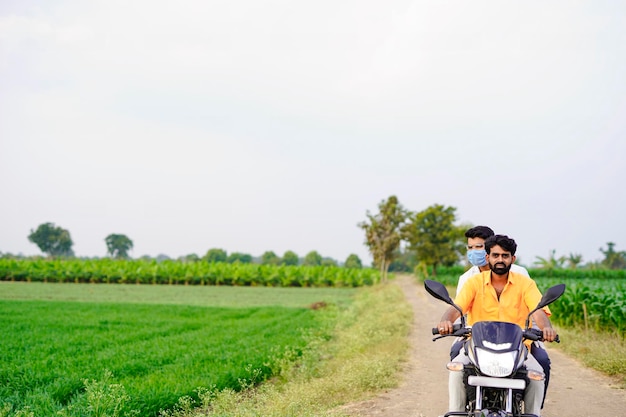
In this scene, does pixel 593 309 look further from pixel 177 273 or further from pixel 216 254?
pixel 216 254

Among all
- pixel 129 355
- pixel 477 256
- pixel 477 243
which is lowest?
pixel 129 355

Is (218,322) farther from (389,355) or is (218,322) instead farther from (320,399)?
(320,399)

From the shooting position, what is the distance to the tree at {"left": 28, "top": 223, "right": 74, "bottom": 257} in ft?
366

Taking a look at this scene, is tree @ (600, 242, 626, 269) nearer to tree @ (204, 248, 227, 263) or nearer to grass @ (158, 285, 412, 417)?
tree @ (204, 248, 227, 263)

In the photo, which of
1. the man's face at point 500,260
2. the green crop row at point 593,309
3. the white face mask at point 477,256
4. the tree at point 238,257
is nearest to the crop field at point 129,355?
the white face mask at point 477,256

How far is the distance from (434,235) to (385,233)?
7.35 meters

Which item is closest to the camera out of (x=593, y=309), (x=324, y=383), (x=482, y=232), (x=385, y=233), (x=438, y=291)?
(x=438, y=291)

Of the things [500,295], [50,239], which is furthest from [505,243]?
[50,239]

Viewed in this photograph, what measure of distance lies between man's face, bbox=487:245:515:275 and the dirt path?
2863 millimetres

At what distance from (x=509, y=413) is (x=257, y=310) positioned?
2105cm

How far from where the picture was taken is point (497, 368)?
3596mm

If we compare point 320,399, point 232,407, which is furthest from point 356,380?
point 232,407

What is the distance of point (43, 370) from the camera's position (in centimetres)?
952

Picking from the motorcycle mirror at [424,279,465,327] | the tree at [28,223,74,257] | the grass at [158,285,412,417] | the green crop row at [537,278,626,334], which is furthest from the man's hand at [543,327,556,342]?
the tree at [28,223,74,257]
